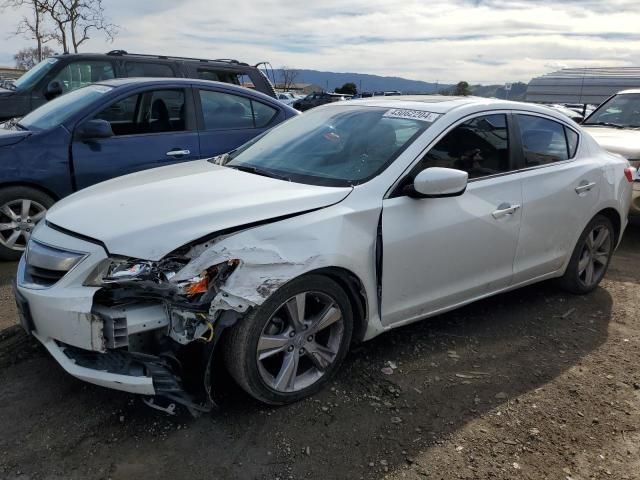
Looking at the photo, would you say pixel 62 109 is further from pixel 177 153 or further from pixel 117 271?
pixel 117 271

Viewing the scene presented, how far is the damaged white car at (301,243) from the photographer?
2590mm

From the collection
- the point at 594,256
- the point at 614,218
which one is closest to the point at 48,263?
the point at 594,256

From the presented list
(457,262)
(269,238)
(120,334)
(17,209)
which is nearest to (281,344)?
(269,238)

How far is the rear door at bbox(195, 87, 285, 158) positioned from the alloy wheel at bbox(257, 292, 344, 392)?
3.18 meters

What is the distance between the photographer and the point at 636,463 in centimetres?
265

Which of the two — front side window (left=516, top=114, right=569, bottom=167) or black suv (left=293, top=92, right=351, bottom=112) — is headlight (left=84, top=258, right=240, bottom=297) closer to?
front side window (left=516, top=114, right=569, bottom=167)

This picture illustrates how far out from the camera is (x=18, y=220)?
484 centimetres

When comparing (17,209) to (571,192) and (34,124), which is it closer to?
(34,124)

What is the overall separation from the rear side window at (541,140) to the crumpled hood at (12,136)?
405cm

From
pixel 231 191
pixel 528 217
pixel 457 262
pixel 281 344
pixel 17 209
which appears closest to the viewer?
pixel 281 344

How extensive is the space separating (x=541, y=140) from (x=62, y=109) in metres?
4.22

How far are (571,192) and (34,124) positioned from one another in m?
4.64

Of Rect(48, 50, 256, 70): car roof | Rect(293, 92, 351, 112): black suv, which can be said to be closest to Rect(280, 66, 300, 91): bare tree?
Rect(293, 92, 351, 112): black suv

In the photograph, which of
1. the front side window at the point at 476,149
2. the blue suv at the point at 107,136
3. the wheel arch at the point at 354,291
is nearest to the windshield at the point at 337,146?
the front side window at the point at 476,149
